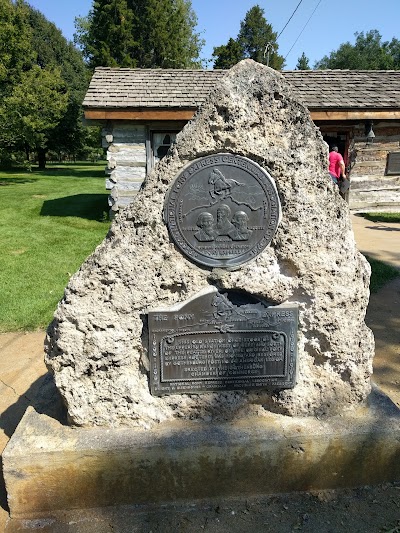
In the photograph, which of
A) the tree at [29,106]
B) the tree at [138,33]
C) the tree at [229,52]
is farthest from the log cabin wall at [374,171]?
the tree at [229,52]

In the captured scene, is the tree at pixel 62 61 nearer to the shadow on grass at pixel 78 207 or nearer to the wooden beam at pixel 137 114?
the shadow on grass at pixel 78 207

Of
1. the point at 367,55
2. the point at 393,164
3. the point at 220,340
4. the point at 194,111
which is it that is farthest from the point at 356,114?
the point at 367,55

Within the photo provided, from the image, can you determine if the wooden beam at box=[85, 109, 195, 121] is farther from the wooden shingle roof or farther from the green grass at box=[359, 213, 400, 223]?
the green grass at box=[359, 213, 400, 223]

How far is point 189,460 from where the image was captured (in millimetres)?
2479

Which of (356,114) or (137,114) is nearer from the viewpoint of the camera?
(137,114)

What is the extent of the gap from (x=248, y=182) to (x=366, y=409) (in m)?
1.69

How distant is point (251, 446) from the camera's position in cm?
250

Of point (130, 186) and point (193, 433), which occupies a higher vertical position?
point (130, 186)

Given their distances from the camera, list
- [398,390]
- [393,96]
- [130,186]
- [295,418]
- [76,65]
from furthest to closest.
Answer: [76,65], [393,96], [130,186], [398,390], [295,418]

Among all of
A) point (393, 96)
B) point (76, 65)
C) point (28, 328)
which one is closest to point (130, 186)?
A: point (28, 328)

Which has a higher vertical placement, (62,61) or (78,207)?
(62,61)

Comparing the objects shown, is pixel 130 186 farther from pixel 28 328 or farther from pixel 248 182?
pixel 248 182

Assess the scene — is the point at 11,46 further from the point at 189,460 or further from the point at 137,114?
the point at 189,460

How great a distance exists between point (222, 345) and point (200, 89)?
10089mm
